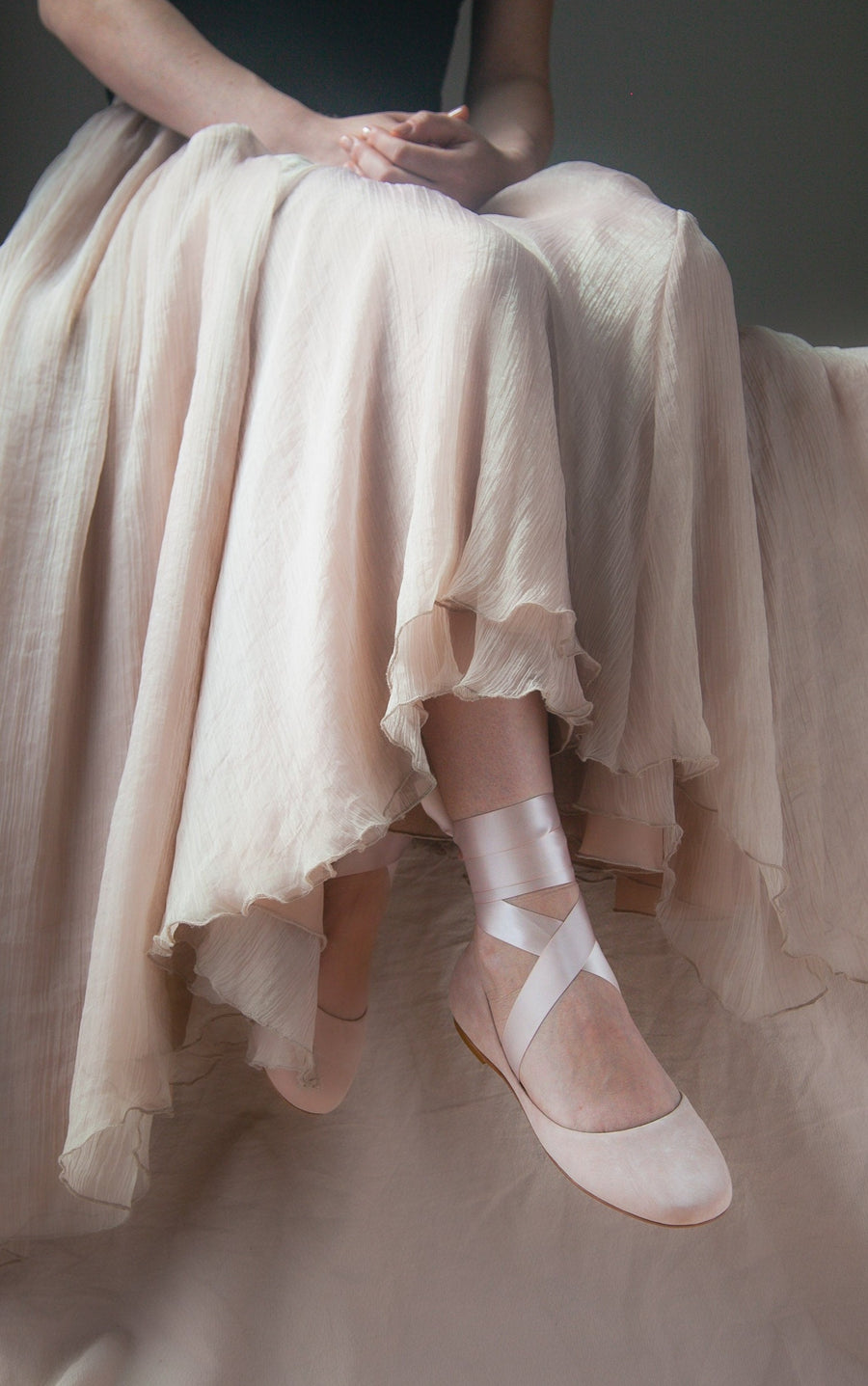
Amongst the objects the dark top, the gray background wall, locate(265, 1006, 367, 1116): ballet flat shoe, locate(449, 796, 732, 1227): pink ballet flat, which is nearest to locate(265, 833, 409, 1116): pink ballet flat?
locate(265, 1006, 367, 1116): ballet flat shoe

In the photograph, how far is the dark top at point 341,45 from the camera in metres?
1.04

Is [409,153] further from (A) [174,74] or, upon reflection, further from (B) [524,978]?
(B) [524,978]

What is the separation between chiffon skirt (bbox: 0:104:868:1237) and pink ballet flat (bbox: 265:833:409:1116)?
0.07m

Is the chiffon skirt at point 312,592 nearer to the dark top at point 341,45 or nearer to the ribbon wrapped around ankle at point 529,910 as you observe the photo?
the ribbon wrapped around ankle at point 529,910

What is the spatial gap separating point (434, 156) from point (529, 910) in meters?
0.55

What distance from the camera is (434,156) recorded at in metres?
0.78

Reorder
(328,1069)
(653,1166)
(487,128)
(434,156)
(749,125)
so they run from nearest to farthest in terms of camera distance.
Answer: (653,1166)
(328,1069)
(434,156)
(487,128)
(749,125)

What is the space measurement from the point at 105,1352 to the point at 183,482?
47 centimetres

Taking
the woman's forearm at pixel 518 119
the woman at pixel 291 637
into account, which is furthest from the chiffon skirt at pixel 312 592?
the woman's forearm at pixel 518 119

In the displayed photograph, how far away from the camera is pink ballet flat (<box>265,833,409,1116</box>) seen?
2.15 ft

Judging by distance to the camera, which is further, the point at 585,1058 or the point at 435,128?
the point at 435,128

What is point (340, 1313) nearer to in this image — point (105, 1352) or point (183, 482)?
point (105, 1352)

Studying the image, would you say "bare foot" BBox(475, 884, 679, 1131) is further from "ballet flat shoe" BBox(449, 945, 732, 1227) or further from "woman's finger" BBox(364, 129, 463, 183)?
"woman's finger" BBox(364, 129, 463, 183)

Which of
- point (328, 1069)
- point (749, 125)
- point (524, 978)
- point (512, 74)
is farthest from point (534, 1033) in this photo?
point (749, 125)
